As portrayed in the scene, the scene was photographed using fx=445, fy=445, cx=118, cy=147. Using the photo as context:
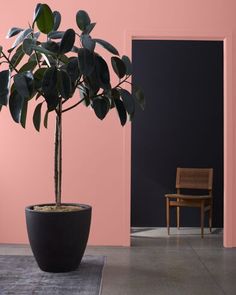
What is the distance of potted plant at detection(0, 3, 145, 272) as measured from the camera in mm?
2869

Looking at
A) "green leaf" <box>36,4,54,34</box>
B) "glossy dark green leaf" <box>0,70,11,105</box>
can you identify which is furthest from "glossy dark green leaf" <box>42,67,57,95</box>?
"green leaf" <box>36,4,54,34</box>

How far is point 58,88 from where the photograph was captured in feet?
9.52

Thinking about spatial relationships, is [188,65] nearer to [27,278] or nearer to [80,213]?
[80,213]

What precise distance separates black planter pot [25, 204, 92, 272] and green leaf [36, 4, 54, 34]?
1273 mm

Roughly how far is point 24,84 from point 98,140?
1614 mm

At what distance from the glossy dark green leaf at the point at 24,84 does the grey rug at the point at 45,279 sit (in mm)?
1220

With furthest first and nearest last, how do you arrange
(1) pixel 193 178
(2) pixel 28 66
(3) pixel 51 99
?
(1) pixel 193 178 → (2) pixel 28 66 → (3) pixel 51 99

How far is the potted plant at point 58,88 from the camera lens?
113 inches

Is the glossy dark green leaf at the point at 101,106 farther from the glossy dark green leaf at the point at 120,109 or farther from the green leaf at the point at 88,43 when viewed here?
the green leaf at the point at 88,43

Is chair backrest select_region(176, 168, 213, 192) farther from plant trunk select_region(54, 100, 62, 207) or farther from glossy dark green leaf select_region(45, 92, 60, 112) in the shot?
glossy dark green leaf select_region(45, 92, 60, 112)

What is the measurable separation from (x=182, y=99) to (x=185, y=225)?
1.58 metres

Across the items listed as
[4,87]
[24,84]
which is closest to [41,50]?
[24,84]

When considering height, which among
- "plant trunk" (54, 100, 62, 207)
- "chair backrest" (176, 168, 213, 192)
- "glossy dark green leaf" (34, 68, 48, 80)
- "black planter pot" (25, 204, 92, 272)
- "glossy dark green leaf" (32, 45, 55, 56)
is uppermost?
"glossy dark green leaf" (32, 45, 55, 56)

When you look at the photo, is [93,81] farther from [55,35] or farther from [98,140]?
[98,140]
